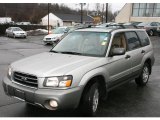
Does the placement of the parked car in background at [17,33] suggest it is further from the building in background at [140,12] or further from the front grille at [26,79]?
the front grille at [26,79]

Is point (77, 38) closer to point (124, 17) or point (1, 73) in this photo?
point (1, 73)

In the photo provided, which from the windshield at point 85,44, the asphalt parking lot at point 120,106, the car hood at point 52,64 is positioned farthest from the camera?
the windshield at point 85,44

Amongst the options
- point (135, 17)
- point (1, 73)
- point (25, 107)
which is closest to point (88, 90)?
point (25, 107)

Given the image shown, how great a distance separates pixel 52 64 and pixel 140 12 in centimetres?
4556

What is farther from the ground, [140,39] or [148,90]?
[140,39]

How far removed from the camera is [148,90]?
22.0 feet

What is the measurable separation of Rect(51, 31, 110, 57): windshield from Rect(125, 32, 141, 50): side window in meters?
0.84

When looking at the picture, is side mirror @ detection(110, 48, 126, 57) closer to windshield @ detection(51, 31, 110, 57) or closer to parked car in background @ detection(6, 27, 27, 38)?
windshield @ detection(51, 31, 110, 57)

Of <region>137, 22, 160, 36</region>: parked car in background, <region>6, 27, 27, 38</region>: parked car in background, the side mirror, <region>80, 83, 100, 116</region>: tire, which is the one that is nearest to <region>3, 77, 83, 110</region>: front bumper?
<region>80, 83, 100, 116</region>: tire

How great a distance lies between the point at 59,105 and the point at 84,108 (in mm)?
600

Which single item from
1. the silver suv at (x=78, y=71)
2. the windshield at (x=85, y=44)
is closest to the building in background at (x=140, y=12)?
the silver suv at (x=78, y=71)

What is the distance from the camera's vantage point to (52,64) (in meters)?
4.56

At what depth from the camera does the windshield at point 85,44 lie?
5285 millimetres

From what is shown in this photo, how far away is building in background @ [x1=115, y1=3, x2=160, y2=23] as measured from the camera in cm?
4542
